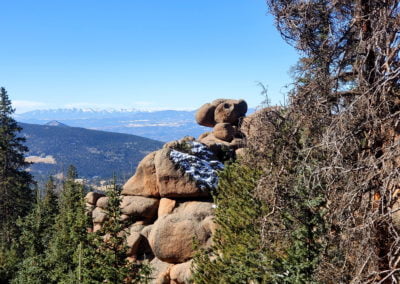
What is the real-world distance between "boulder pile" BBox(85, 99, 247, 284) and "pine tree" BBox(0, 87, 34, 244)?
573 inches

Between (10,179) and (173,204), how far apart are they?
24.9 m

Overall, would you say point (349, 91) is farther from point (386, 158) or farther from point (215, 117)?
point (215, 117)

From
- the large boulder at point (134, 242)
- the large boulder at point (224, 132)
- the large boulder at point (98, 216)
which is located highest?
the large boulder at point (224, 132)

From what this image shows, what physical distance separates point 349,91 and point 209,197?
21692 millimetres

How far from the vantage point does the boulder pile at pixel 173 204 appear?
2338 cm

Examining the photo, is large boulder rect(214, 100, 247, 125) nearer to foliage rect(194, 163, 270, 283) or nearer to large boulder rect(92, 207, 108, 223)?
large boulder rect(92, 207, 108, 223)

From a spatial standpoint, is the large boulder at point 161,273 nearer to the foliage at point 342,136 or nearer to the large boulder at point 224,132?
the large boulder at point 224,132

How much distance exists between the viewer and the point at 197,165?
28047mm

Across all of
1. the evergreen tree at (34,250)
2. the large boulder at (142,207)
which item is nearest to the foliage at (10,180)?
the evergreen tree at (34,250)

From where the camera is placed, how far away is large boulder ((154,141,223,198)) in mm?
27359

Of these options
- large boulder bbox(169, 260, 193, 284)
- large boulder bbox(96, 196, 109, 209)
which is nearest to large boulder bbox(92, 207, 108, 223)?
large boulder bbox(96, 196, 109, 209)

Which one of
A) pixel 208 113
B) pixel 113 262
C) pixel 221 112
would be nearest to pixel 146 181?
pixel 221 112

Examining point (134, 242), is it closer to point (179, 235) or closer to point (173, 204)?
point (173, 204)

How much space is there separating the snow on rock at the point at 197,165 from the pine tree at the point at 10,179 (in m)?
24.7
